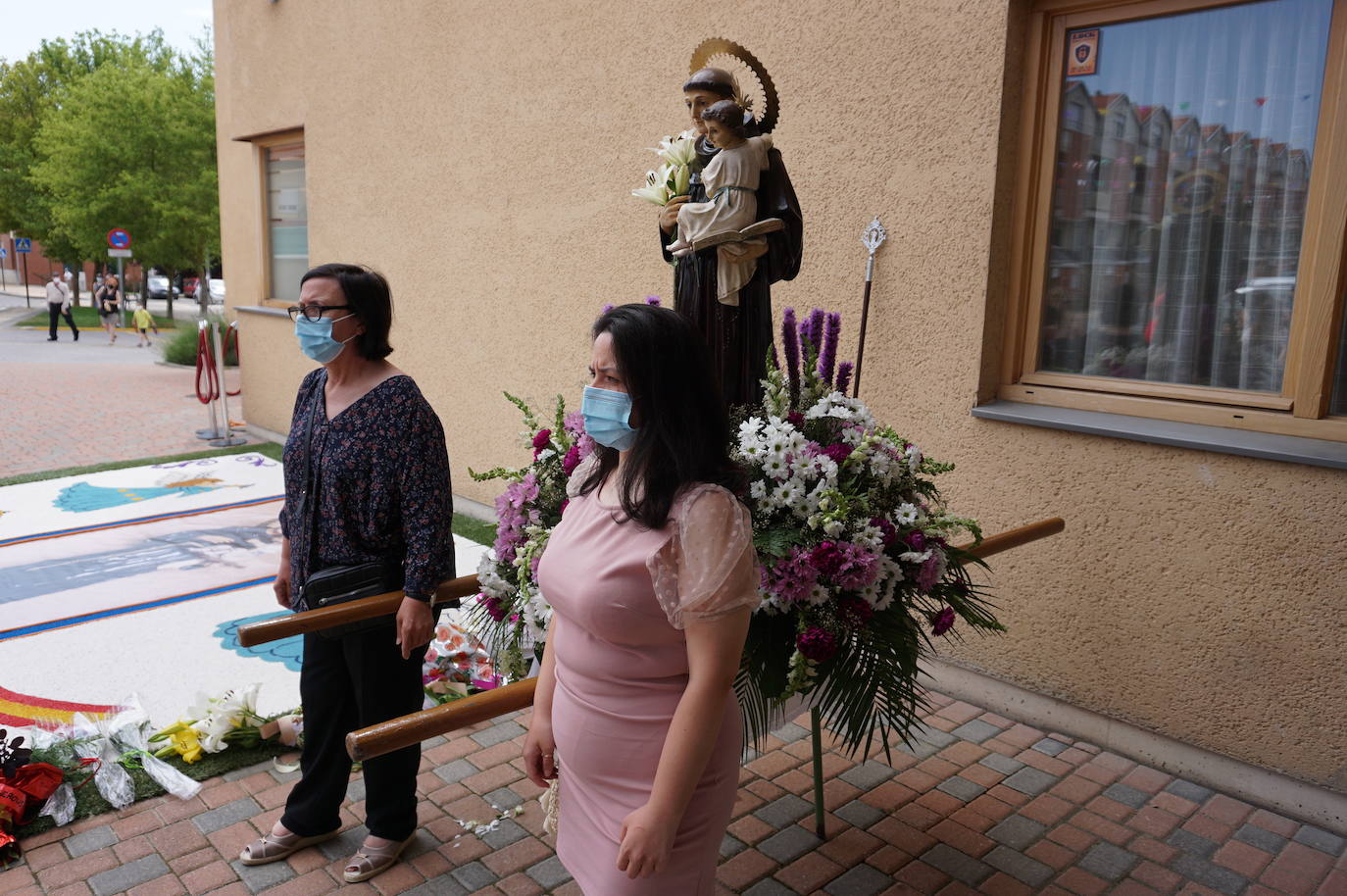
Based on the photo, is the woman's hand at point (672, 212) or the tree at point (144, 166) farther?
the tree at point (144, 166)

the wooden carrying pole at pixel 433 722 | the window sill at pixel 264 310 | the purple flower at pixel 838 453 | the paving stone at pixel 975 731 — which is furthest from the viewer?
the window sill at pixel 264 310

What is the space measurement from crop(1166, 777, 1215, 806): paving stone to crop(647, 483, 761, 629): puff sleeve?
269 cm

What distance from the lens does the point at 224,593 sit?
19.4ft

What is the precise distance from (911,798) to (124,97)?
30.4 m

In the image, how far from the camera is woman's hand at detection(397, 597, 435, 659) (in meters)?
2.87

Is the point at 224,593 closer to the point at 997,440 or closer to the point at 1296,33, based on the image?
the point at 997,440

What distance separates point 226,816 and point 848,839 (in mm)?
2161

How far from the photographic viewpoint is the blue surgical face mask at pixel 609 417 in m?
1.91

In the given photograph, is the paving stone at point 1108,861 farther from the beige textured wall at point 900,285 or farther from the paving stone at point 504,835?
the paving stone at point 504,835

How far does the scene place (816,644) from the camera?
2369mm

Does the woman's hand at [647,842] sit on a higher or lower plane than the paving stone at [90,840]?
higher

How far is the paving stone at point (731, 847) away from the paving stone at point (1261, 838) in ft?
5.64

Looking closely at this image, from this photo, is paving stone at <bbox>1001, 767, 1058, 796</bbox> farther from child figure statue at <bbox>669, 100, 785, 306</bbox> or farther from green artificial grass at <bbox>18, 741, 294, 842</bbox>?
green artificial grass at <bbox>18, 741, 294, 842</bbox>

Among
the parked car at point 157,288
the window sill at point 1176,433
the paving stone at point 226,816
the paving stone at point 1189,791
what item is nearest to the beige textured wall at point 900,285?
the window sill at point 1176,433
